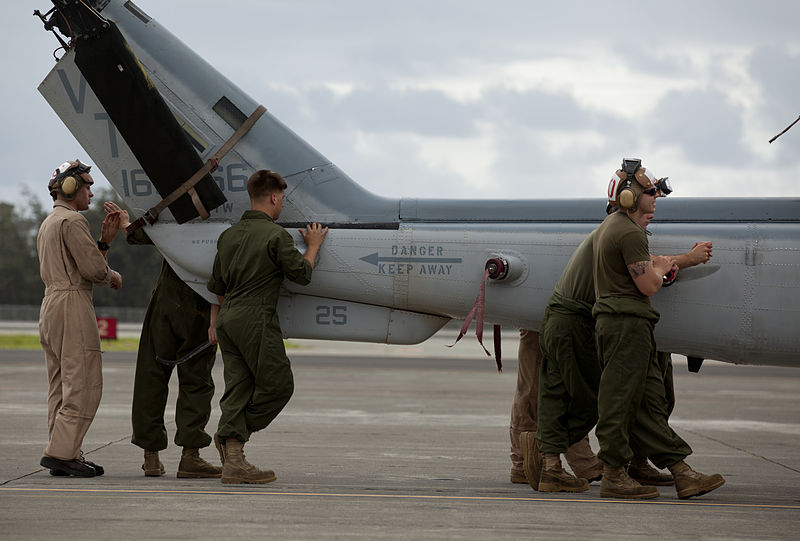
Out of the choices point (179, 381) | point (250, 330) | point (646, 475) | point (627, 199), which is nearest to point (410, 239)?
point (250, 330)

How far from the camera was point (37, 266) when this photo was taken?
248 feet

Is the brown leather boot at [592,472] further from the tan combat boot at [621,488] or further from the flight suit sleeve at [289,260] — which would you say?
the flight suit sleeve at [289,260]

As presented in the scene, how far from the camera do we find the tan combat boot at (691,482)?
19.4 ft

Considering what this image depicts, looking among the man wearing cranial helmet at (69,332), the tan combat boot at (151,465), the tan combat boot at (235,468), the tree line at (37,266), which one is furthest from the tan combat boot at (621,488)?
the tree line at (37,266)

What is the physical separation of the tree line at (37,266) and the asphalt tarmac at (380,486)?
58.6 m

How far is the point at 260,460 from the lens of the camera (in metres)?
8.00

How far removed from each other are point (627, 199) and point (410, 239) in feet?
5.55

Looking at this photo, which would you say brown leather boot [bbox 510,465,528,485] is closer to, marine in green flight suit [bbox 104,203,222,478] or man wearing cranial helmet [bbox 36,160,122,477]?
marine in green flight suit [bbox 104,203,222,478]

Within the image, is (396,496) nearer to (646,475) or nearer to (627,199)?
(646,475)

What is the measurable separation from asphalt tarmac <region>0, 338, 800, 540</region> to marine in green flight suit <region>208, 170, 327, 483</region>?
12.6 inches

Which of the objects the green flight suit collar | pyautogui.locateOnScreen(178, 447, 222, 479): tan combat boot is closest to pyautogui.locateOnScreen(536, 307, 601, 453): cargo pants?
the green flight suit collar

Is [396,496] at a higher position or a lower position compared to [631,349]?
lower

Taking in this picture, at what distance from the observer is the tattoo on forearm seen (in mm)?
5957

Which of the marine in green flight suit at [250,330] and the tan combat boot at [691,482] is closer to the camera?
the tan combat boot at [691,482]
